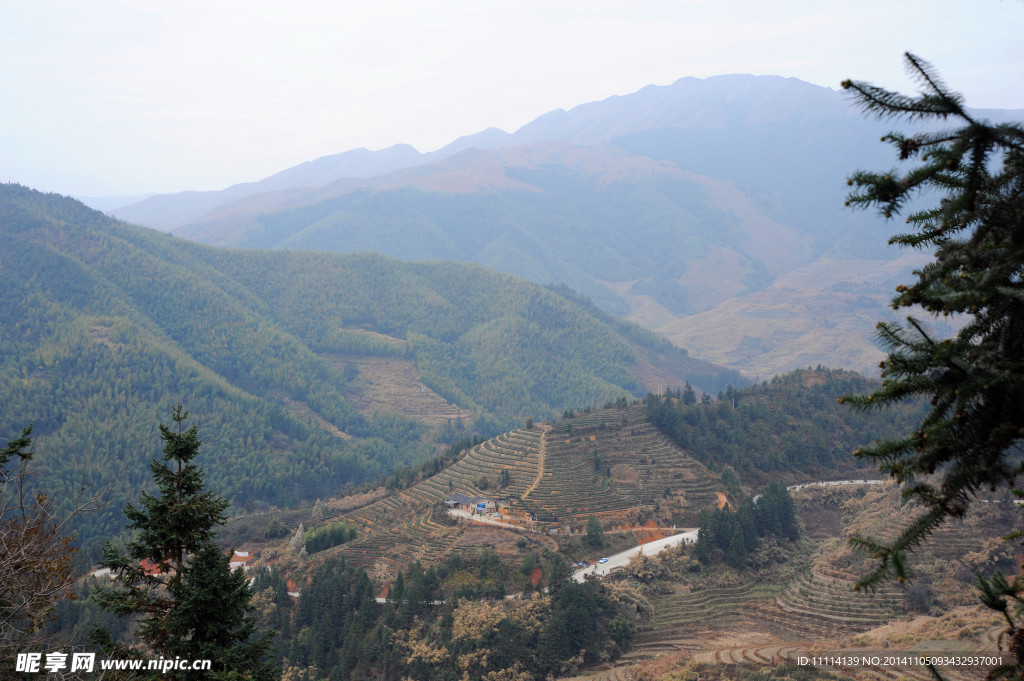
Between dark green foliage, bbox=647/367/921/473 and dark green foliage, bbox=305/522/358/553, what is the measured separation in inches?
1334

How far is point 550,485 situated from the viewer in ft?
210

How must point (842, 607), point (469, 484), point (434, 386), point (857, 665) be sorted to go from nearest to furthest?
point (857, 665)
point (842, 607)
point (469, 484)
point (434, 386)

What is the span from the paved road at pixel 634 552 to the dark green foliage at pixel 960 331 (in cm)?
4413

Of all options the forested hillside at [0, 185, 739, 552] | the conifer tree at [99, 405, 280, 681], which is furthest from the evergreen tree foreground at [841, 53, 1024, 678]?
the forested hillside at [0, 185, 739, 552]

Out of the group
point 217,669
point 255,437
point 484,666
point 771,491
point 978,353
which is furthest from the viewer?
point 255,437

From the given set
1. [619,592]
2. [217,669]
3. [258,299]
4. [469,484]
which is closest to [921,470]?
[217,669]

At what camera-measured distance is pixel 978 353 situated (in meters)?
6.74

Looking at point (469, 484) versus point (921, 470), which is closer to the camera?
point (921, 470)

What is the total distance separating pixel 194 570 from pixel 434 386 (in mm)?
157428

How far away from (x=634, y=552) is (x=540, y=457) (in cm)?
1595

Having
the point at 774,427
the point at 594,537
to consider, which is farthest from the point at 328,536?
the point at 774,427

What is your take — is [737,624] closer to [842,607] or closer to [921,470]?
[842,607]

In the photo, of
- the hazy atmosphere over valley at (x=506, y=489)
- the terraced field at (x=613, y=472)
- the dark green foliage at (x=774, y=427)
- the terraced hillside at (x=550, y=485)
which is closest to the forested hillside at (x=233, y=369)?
the hazy atmosphere over valley at (x=506, y=489)

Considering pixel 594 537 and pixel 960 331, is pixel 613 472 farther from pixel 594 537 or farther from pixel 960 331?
pixel 960 331
